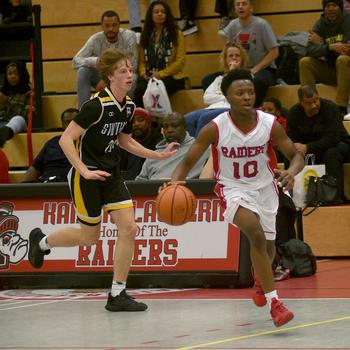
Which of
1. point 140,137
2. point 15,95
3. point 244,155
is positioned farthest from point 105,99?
point 15,95

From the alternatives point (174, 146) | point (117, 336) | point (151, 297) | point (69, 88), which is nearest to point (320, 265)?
point (151, 297)

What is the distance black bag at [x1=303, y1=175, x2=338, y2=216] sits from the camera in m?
11.4

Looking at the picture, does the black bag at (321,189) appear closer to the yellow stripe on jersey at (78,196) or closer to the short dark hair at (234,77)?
the yellow stripe on jersey at (78,196)

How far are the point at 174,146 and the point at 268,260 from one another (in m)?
1.48

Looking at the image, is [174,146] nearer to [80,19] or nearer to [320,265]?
[320,265]

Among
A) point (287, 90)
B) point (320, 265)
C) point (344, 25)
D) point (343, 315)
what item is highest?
point (344, 25)

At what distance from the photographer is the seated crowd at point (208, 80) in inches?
462

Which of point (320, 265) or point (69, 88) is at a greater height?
point (69, 88)

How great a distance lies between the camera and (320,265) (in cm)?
1112

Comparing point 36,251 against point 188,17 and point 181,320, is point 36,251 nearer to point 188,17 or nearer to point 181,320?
point 181,320

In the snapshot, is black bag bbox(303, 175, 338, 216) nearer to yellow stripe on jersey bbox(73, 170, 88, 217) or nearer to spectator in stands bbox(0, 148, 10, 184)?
spectator in stands bbox(0, 148, 10, 184)

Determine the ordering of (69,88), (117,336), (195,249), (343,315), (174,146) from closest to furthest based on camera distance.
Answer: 1. (117,336)
2. (343,315)
3. (174,146)
4. (195,249)
5. (69,88)

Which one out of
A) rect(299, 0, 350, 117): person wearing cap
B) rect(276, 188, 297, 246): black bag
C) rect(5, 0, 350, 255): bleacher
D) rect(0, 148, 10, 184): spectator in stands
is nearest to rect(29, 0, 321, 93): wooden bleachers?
rect(5, 0, 350, 255): bleacher

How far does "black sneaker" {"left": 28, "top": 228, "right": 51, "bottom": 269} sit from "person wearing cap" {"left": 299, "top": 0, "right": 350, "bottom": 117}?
4778 millimetres
